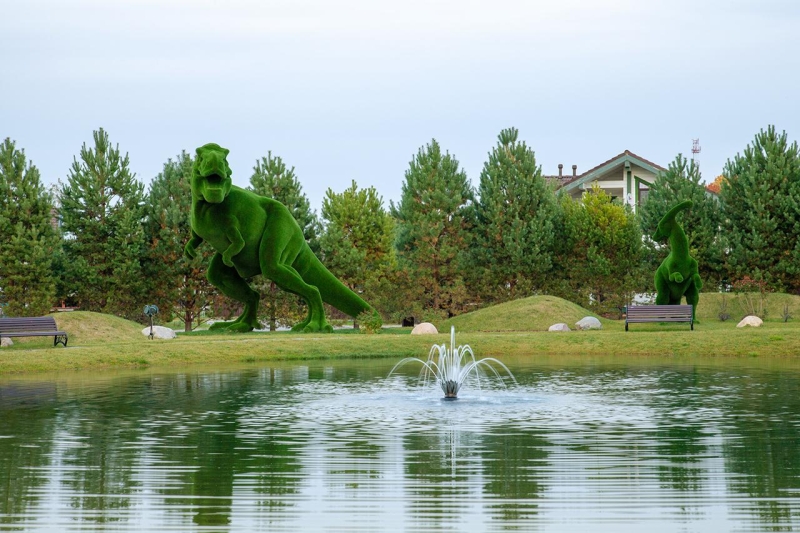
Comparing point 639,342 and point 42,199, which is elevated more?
point 42,199

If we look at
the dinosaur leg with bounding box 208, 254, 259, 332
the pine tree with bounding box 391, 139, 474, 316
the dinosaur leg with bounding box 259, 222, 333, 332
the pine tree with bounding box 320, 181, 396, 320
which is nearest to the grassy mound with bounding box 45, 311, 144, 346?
the dinosaur leg with bounding box 208, 254, 259, 332

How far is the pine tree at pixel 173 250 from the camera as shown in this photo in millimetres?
34531

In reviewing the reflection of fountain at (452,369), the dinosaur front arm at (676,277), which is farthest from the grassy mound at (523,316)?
the reflection of fountain at (452,369)

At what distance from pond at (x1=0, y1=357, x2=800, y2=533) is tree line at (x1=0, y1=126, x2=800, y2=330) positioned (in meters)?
18.1

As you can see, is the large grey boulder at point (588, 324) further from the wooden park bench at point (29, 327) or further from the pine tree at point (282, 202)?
the wooden park bench at point (29, 327)

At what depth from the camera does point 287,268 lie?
27.7 meters

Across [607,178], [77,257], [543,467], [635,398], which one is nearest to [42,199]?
[77,257]

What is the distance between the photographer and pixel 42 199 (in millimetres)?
33250

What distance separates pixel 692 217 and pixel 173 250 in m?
19.3

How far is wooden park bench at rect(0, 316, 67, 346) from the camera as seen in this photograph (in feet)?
74.9

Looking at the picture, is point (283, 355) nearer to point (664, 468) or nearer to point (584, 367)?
point (584, 367)

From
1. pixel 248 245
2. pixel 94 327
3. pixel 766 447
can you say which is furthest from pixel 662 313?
pixel 766 447

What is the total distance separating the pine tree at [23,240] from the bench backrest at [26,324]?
9.49m

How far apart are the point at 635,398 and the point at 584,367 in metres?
5.39
